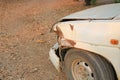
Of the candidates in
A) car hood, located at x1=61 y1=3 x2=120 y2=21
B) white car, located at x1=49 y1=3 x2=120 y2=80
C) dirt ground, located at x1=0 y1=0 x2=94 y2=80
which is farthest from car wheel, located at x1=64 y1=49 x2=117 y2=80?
dirt ground, located at x1=0 y1=0 x2=94 y2=80

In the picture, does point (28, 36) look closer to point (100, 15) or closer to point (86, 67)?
point (86, 67)

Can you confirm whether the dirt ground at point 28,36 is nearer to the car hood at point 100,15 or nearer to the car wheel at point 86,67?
the car wheel at point 86,67

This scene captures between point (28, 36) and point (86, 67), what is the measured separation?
13.3 ft

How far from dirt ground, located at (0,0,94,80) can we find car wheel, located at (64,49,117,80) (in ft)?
2.82

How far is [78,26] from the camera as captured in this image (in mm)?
4230

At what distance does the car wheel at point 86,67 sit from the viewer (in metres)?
4.03

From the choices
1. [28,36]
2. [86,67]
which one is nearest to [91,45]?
[86,67]

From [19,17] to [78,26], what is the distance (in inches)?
260

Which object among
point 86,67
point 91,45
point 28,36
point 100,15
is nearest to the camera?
point 91,45

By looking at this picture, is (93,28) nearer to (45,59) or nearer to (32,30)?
(45,59)

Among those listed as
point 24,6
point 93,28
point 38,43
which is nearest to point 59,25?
point 93,28

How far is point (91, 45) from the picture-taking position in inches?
158

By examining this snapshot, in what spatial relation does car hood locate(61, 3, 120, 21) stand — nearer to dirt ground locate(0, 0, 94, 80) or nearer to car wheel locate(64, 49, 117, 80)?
car wheel locate(64, 49, 117, 80)

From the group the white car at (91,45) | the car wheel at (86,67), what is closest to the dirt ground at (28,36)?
the car wheel at (86,67)
